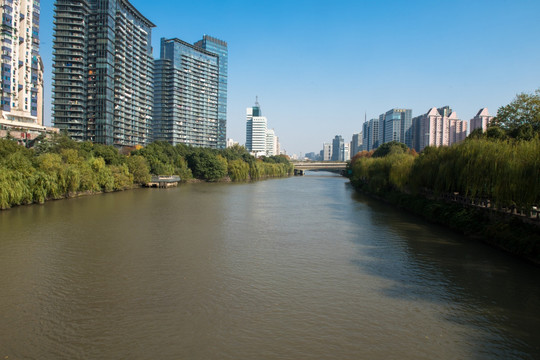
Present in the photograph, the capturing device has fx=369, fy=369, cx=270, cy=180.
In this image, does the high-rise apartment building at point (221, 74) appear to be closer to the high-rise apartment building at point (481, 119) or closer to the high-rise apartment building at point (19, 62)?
the high-rise apartment building at point (19, 62)

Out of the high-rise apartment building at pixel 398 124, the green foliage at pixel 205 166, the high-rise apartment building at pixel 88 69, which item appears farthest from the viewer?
the high-rise apartment building at pixel 398 124

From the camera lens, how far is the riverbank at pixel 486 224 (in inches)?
460

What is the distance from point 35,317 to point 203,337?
3.57 m

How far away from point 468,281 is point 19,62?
52.6 m

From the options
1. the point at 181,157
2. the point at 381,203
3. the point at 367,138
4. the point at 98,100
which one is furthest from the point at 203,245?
the point at 367,138

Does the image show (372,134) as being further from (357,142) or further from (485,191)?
(485,191)

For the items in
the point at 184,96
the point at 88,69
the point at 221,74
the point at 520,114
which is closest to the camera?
the point at 520,114

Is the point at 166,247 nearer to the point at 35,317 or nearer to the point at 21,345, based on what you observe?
the point at 35,317

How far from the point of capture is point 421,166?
2195cm

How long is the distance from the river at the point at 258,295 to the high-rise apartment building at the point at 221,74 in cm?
7916

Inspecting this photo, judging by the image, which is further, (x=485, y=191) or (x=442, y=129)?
(x=442, y=129)

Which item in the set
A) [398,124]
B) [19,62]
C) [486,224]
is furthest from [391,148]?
[398,124]

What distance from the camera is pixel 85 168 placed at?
28.6 m

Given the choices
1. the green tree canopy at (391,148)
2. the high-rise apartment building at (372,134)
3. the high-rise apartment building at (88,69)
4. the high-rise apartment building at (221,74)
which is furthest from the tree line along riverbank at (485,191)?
the high-rise apartment building at (372,134)
